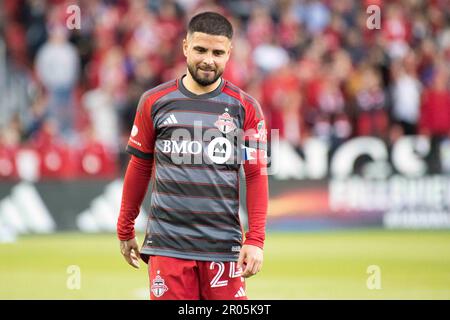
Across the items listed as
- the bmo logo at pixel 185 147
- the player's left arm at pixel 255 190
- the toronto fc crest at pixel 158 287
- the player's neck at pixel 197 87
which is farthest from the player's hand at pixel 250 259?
the player's neck at pixel 197 87

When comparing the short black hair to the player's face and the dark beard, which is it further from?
the dark beard

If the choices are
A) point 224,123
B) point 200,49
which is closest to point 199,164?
point 224,123

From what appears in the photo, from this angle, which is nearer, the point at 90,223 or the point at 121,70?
the point at 90,223

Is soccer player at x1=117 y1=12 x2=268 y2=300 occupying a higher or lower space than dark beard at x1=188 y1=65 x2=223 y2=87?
lower

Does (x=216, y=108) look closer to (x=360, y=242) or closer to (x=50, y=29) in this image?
(x=360, y=242)

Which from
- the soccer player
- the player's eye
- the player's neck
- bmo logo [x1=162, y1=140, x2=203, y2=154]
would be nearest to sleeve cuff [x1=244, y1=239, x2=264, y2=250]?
the soccer player

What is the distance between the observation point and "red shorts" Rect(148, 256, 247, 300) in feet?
18.1

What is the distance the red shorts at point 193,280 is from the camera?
5.52m

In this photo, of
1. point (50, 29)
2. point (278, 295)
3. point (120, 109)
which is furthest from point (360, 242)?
point (50, 29)

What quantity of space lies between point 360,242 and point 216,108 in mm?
8187

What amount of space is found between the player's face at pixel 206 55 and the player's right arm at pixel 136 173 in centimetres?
37
